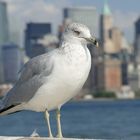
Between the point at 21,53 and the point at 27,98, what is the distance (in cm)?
13707

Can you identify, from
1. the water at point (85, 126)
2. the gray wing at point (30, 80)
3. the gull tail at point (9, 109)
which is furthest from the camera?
the water at point (85, 126)

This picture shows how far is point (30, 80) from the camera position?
5086 millimetres

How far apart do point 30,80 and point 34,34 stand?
6073 inches

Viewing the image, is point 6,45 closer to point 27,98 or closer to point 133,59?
point 133,59

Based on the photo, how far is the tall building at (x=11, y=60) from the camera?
134275mm

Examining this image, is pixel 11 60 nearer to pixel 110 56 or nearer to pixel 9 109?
pixel 110 56

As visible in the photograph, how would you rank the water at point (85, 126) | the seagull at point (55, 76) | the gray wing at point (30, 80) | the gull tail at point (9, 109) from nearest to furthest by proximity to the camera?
the seagull at point (55, 76) < the gray wing at point (30, 80) < the gull tail at point (9, 109) < the water at point (85, 126)

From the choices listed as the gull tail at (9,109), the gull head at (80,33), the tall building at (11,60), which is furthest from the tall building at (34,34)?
the gull head at (80,33)

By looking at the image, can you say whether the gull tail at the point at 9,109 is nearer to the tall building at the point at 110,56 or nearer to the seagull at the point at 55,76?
the seagull at the point at 55,76

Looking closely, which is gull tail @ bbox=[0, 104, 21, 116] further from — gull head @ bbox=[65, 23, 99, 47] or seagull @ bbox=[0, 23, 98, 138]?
gull head @ bbox=[65, 23, 99, 47]

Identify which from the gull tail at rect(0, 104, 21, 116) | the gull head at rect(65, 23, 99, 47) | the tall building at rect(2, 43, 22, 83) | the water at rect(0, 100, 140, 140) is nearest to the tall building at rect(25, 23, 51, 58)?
the tall building at rect(2, 43, 22, 83)

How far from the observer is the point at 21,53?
142 meters

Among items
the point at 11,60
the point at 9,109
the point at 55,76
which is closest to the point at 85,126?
the point at 9,109

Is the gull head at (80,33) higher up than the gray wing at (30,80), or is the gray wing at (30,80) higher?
the gull head at (80,33)
